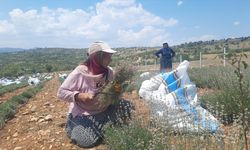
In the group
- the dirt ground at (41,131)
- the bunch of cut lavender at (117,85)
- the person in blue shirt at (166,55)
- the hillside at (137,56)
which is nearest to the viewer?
the hillside at (137,56)

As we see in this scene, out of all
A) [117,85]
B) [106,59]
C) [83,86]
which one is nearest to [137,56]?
[106,59]

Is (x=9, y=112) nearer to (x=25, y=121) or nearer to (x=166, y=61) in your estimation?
(x=25, y=121)

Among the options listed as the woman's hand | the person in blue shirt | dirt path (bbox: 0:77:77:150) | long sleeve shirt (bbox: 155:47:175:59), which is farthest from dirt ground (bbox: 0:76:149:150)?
long sleeve shirt (bbox: 155:47:175:59)

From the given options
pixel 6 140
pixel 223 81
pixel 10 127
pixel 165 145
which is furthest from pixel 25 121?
pixel 165 145

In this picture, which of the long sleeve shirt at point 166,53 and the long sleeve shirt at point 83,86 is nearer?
the long sleeve shirt at point 83,86

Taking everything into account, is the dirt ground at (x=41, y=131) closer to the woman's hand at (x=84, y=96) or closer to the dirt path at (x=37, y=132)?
the dirt path at (x=37, y=132)

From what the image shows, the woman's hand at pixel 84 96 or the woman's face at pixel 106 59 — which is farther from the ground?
the woman's face at pixel 106 59

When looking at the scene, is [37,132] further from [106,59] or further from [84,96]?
[106,59]

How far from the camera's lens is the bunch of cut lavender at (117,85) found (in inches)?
202

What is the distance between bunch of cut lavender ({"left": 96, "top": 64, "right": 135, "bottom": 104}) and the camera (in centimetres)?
514

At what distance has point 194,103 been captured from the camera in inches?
206

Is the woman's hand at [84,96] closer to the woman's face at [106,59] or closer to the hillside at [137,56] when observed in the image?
the woman's face at [106,59]

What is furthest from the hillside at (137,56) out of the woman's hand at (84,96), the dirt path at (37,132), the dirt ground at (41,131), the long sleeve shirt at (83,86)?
the dirt path at (37,132)

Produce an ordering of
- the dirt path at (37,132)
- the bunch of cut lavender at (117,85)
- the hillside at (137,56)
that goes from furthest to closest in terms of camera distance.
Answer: the dirt path at (37,132)
the bunch of cut lavender at (117,85)
the hillside at (137,56)
